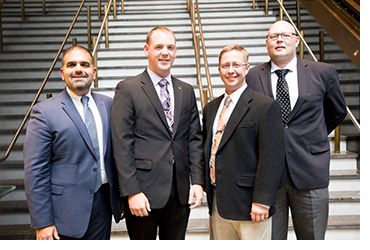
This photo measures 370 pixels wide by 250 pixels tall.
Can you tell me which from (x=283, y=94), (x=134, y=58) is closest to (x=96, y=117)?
(x=283, y=94)

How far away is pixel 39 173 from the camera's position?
6.77ft

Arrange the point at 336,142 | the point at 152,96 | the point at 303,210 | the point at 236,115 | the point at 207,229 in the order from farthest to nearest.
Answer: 1. the point at 336,142
2. the point at 207,229
3. the point at 303,210
4. the point at 152,96
5. the point at 236,115

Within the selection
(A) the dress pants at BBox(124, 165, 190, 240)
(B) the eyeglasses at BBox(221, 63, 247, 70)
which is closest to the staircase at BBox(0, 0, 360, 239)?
(A) the dress pants at BBox(124, 165, 190, 240)

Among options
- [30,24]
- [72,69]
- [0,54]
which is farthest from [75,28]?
[72,69]

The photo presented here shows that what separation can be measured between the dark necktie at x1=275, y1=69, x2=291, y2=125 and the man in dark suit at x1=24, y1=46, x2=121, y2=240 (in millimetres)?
914

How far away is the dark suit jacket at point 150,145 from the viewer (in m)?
2.16

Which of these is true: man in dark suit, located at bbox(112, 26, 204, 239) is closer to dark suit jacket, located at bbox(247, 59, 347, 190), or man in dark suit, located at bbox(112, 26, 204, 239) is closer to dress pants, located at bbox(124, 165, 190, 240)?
dress pants, located at bbox(124, 165, 190, 240)

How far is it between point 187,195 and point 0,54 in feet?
16.4

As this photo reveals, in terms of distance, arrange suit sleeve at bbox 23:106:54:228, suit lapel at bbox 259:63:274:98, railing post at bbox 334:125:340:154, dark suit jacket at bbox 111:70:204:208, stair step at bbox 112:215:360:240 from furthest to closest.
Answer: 1. railing post at bbox 334:125:340:154
2. stair step at bbox 112:215:360:240
3. suit lapel at bbox 259:63:274:98
4. dark suit jacket at bbox 111:70:204:208
5. suit sleeve at bbox 23:106:54:228

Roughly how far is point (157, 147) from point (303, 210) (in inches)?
33.2

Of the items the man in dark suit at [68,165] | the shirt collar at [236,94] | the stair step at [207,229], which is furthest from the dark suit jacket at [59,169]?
the stair step at [207,229]

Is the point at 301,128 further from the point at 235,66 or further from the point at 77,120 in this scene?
the point at 77,120

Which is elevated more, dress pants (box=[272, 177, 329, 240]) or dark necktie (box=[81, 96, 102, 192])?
dark necktie (box=[81, 96, 102, 192])

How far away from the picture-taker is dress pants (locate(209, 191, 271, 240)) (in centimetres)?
220
